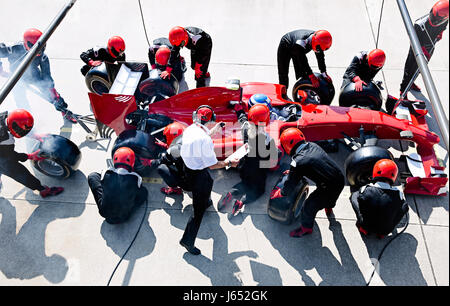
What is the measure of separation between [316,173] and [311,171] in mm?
67

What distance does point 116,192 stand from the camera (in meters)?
4.57

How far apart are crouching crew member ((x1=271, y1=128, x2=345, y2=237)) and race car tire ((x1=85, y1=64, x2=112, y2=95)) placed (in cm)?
370

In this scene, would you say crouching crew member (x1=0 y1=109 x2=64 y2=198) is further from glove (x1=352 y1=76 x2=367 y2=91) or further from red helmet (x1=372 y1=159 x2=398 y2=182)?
→ glove (x1=352 y1=76 x2=367 y2=91)

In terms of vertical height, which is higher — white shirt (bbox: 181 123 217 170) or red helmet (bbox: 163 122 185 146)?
white shirt (bbox: 181 123 217 170)

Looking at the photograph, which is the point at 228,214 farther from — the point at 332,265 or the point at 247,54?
the point at 247,54

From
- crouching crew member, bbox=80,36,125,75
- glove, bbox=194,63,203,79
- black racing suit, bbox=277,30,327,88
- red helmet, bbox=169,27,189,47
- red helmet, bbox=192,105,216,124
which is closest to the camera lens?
red helmet, bbox=192,105,216,124

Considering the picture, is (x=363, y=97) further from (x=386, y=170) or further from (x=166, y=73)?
(x=166, y=73)

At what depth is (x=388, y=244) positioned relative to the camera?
4.73m

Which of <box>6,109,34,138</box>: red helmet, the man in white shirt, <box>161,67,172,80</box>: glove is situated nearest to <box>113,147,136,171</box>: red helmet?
the man in white shirt

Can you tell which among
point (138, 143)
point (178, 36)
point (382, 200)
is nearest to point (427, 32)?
point (382, 200)

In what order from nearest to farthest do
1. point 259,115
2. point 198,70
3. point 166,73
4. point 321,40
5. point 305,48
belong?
point 259,115 < point 321,40 < point 305,48 < point 166,73 < point 198,70

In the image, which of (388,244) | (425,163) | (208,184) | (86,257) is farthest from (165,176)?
(425,163)

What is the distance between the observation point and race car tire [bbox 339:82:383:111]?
5711 millimetres

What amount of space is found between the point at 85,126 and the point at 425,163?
583 centimetres
